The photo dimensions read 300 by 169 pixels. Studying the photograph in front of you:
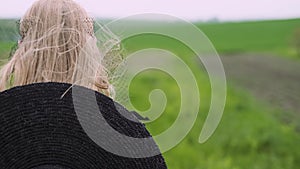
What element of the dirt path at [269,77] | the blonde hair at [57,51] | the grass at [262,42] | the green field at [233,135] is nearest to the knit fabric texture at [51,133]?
the blonde hair at [57,51]

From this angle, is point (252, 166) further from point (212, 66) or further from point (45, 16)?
point (45, 16)

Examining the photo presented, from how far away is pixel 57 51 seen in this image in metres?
2.09

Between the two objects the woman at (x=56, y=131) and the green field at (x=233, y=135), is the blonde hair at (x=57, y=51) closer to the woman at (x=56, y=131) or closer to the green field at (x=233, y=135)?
the woman at (x=56, y=131)

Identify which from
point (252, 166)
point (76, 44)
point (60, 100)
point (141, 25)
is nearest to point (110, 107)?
point (60, 100)

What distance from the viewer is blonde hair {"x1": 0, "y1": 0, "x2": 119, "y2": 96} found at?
208 centimetres

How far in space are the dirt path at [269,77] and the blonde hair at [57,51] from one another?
8.34m

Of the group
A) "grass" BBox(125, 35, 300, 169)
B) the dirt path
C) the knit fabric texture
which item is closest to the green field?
"grass" BBox(125, 35, 300, 169)

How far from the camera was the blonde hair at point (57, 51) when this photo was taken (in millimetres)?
2082

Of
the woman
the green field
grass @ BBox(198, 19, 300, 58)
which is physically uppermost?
the woman

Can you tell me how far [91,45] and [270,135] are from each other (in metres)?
6.09

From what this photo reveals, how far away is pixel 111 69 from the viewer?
7.48 feet

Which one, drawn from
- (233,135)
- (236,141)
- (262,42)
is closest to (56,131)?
(236,141)

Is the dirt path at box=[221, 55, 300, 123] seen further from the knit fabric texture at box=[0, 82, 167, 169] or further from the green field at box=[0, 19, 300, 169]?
the knit fabric texture at box=[0, 82, 167, 169]

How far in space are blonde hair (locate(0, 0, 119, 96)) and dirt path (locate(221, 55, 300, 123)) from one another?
8.34 meters
